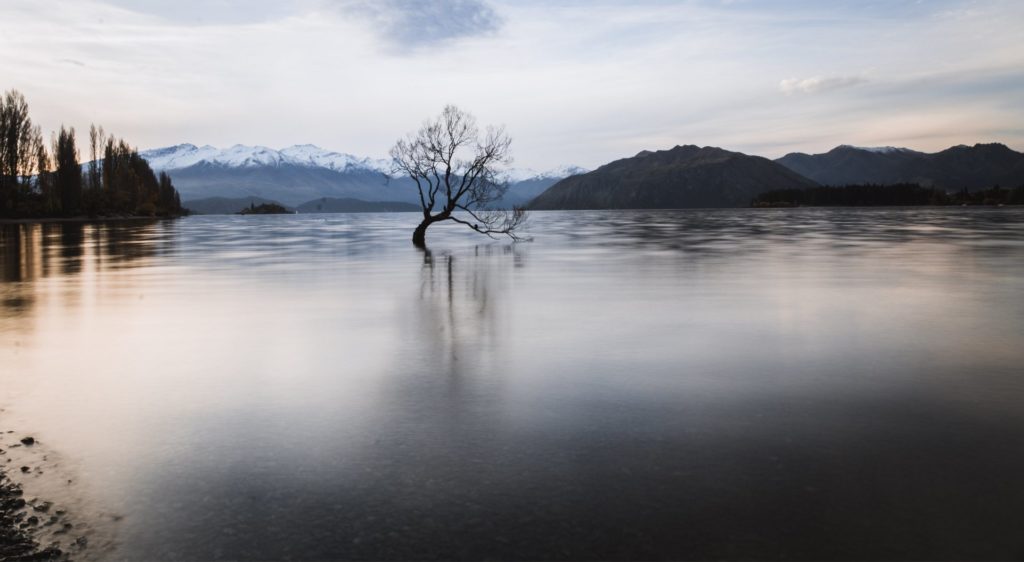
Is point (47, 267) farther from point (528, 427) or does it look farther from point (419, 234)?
point (528, 427)

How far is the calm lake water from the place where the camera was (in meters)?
5.88

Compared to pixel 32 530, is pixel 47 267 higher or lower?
higher

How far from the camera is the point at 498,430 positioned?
8.48m

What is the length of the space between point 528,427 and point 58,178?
14344 cm

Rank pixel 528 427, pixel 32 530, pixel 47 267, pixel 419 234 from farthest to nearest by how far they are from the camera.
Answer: pixel 419 234, pixel 47 267, pixel 528 427, pixel 32 530

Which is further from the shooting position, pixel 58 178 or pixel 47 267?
pixel 58 178

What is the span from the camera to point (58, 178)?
12544 cm

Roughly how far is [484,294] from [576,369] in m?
11.4

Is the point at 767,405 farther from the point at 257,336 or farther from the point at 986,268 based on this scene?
the point at 986,268

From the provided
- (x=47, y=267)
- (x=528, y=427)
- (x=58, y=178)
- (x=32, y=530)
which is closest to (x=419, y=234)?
(x=47, y=267)

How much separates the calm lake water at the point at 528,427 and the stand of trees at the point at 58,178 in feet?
378

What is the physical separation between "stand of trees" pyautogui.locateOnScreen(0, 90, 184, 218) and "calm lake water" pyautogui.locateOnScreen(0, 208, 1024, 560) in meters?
115

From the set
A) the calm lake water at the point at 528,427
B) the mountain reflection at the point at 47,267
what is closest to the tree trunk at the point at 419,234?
the mountain reflection at the point at 47,267

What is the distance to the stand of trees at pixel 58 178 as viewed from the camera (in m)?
113
